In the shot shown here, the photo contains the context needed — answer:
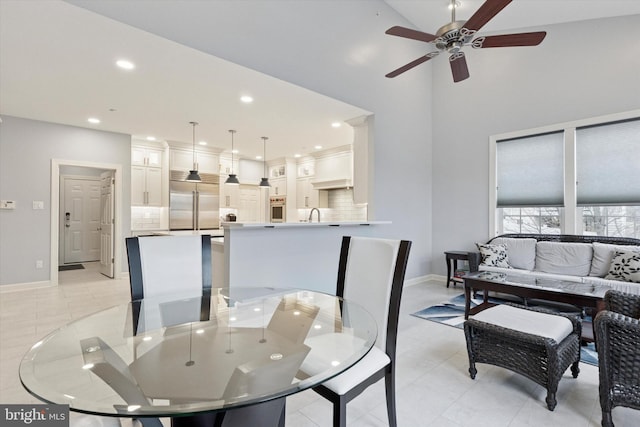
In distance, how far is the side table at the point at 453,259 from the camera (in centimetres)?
462

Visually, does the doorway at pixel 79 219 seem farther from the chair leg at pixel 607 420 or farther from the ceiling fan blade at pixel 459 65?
the chair leg at pixel 607 420

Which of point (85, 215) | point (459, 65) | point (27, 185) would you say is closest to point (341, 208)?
point (459, 65)

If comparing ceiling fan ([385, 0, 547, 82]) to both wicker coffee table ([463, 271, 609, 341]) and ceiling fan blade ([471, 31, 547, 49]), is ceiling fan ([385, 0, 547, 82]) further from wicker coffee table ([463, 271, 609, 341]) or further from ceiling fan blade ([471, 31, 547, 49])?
wicker coffee table ([463, 271, 609, 341])

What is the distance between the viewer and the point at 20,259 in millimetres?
4512

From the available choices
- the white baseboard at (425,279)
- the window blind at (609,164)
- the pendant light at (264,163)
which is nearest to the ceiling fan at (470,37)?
the window blind at (609,164)

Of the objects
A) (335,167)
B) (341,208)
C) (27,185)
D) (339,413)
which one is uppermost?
(335,167)

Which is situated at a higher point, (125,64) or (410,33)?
(410,33)

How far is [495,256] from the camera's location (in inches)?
165

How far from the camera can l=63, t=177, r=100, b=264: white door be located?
6969 millimetres

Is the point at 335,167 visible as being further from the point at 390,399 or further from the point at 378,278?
the point at 390,399

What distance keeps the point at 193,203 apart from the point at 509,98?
618 cm

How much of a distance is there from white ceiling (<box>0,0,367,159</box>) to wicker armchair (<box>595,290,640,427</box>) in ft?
11.1

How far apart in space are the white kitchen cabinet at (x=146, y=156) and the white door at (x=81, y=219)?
229 cm

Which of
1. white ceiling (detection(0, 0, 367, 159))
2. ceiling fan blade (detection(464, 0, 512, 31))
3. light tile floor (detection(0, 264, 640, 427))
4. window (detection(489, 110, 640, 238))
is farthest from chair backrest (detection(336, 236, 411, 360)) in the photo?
window (detection(489, 110, 640, 238))
